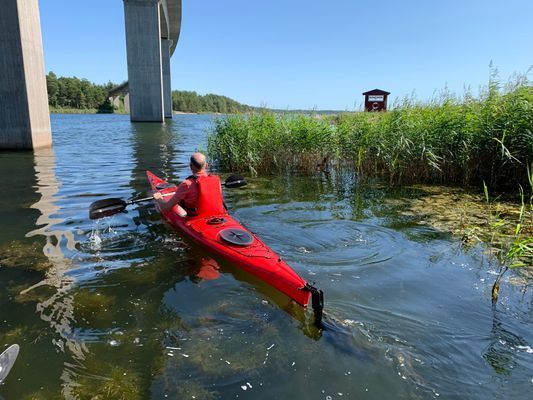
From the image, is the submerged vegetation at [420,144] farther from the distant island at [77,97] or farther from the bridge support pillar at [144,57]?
the distant island at [77,97]

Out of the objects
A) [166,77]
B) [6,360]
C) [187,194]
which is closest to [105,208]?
[187,194]

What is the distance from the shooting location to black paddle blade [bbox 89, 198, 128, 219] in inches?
198

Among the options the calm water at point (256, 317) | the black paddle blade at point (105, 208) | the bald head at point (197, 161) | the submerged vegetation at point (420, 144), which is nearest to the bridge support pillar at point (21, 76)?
the submerged vegetation at point (420, 144)

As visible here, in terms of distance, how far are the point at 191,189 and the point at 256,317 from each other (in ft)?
6.65

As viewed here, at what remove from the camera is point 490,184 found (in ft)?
25.0

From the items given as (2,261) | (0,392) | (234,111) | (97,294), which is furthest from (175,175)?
(0,392)

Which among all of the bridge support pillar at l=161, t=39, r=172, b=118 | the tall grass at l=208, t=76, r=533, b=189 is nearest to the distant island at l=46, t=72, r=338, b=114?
the bridge support pillar at l=161, t=39, r=172, b=118

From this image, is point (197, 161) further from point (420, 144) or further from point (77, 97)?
point (77, 97)

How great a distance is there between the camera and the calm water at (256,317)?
2.43m

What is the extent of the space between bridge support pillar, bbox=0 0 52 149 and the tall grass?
649 cm

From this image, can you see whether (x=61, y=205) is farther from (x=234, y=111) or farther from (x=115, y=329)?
(x=234, y=111)

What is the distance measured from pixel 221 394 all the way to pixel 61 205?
5.60 m

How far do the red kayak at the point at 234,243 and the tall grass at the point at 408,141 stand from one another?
4713 mm

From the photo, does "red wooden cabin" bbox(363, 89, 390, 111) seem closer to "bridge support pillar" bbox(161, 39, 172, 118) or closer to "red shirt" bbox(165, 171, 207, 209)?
"red shirt" bbox(165, 171, 207, 209)
